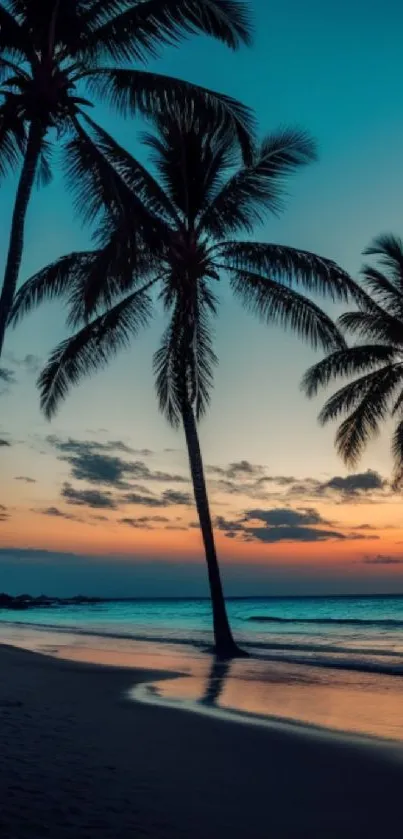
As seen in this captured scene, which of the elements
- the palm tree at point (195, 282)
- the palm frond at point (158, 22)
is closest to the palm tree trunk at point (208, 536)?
the palm tree at point (195, 282)

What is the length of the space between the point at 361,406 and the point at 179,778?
15310 mm

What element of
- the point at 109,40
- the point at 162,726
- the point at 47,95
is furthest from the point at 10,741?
the point at 109,40

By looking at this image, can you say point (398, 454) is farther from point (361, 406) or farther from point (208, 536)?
point (208, 536)

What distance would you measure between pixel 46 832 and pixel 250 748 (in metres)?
3.16

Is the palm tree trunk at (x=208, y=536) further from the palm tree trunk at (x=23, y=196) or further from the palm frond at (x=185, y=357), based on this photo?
the palm tree trunk at (x=23, y=196)

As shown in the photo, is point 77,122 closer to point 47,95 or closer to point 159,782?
point 47,95

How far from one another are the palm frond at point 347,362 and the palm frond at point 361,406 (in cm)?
29

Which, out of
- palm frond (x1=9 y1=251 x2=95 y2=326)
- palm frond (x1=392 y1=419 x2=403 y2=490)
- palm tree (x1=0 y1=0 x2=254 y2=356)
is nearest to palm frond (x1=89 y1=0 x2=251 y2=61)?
palm tree (x1=0 y1=0 x2=254 y2=356)

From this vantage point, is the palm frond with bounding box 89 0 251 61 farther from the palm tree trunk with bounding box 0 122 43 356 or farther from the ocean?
the ocean

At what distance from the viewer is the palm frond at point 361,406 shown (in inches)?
774

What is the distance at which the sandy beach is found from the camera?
417 cm

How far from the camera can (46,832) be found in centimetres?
382

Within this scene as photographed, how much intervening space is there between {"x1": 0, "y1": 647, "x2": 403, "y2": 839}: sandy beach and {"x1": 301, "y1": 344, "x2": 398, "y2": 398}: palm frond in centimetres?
1264

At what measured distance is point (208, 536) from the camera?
16656 mm
